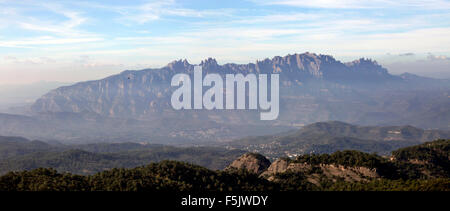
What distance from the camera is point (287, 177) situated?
99.1 m

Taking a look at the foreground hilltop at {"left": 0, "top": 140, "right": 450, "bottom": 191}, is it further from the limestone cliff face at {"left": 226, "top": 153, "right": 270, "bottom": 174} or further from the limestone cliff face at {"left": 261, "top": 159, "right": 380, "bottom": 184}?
the limestone cliff face at {"left": 226, "top": 153, "right": 270, "bottom": 174}

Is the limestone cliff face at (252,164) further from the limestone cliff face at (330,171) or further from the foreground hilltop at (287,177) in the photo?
the limestone cliff face at (330,171)

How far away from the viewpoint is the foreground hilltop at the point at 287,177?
72062mm

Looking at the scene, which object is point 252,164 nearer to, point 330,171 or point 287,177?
Answer: point 287,177

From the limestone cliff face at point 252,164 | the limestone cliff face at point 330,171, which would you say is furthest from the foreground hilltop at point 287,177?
the limestone cliff face at point 252,164

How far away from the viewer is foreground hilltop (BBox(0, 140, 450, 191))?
72.1 meters

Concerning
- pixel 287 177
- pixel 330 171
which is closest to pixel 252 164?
pixel 287 177

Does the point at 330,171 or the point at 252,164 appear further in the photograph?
the point at 252,164
